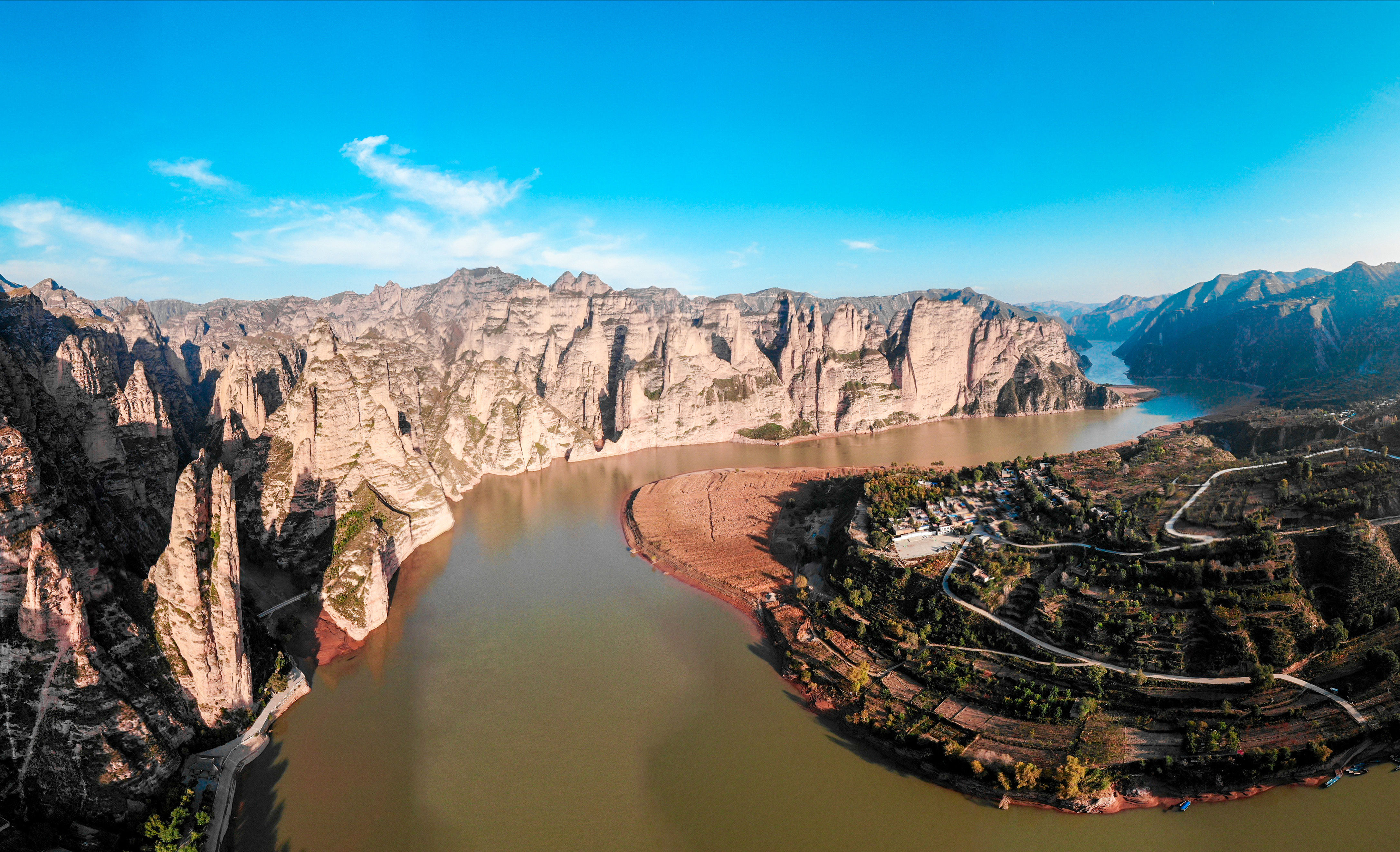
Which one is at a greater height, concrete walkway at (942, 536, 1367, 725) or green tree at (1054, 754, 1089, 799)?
concrete walkway at (942, 536, 1367, 725)

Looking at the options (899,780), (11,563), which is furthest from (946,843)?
(11,563)

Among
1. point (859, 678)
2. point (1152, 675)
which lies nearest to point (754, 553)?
point (859, 678)

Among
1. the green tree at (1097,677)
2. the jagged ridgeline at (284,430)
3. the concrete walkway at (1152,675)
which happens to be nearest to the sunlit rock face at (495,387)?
the jagged ridgeline at (284,430)

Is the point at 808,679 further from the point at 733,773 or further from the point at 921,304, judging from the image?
the point at 921,304

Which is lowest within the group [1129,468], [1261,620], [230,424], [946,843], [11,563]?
[946,843]

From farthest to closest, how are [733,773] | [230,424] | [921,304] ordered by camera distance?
[921,304], [230,424], [733,773]

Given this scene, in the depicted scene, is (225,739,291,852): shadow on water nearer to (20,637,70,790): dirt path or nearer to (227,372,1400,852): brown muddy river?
(227,372,1400,852): brown muddy river

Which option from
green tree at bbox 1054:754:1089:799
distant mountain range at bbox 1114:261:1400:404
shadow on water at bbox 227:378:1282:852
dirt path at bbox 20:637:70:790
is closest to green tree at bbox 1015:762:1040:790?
green tree at bbox 1054:754:1089:799
